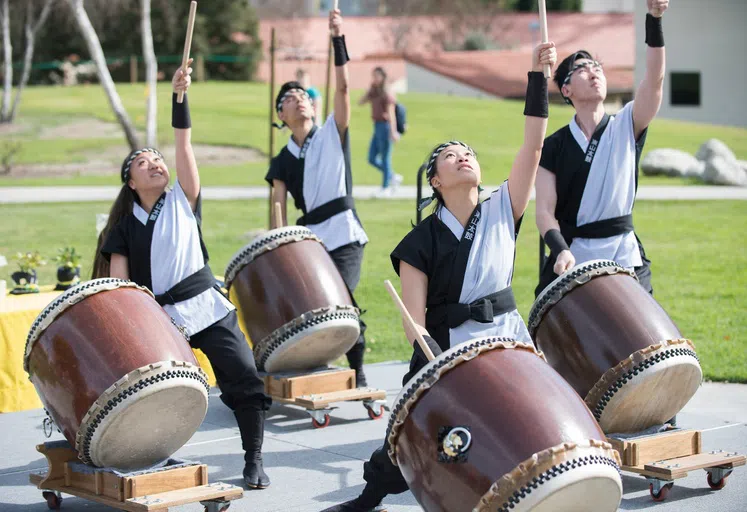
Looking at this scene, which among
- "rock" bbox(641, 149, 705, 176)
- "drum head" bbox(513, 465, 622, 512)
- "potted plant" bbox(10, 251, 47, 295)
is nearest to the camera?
"drum head" bbox(513, 465, 622, 512)

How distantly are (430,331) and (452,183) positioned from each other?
0.54m

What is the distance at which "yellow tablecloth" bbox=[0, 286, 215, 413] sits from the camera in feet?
19.9

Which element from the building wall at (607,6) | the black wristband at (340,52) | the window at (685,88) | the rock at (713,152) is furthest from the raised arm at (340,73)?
the building wall at (607,6)

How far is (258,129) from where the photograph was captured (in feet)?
81.0

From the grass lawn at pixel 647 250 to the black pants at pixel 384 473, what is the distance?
3.32 m

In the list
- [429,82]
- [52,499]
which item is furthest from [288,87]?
[429,82]

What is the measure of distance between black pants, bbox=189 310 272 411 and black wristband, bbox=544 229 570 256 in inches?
52.7

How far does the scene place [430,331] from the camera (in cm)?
403

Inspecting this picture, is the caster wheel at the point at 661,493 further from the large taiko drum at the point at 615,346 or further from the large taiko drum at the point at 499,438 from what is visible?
the large taiko drum at the point at 499,438

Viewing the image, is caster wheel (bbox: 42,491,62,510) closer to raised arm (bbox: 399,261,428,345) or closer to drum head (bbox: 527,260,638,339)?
raised arm (bbox: 399,261,428,345)

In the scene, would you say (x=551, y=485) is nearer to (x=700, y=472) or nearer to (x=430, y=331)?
(x=430, y=331)

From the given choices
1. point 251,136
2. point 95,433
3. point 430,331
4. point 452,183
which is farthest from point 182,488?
point 251,136

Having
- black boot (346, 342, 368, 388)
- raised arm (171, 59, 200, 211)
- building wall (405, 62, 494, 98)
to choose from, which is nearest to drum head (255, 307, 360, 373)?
black boot (346, 342, 368, 388)

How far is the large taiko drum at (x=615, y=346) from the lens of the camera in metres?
4.35
